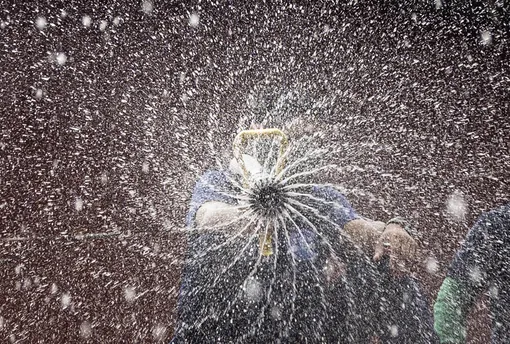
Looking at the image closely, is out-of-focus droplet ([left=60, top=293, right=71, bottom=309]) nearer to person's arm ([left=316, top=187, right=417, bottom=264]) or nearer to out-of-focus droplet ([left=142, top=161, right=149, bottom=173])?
out-of-focus droplet ([left=142, top=161, right=149, bottom=173])

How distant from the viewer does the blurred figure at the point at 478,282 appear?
1.30 meters

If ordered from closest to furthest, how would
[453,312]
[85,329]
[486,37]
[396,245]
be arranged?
1. [396,245]
2. [453,312]
3. [85,329]
4. [486,37]

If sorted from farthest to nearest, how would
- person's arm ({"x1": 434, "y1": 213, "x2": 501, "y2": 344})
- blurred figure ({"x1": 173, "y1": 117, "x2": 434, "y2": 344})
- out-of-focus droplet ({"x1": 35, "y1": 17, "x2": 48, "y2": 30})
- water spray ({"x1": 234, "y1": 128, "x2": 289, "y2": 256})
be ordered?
out-of-focus droplet ({"x1": 35, "y1": 17, "x2": 48, "y2": 30})
person's arm ({"x1": 434, "y1": 213, "x2": 501, "y2": 344})
blurred figure ({"x1": 173, "y1": 117, "x2": 434, "y2": 344})
water spray ({"x1": 234, "y1": 128, "x2": 289, "y2": 256})

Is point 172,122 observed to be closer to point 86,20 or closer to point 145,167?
point 145,167

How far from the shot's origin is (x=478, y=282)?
1.41 metres

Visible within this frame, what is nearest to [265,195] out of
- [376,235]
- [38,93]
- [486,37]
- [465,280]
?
[376,235]

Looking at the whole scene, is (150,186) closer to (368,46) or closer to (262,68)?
(262,68)

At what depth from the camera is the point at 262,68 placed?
2.20 metres

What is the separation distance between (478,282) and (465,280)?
0.07 m

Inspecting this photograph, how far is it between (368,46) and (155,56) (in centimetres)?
115

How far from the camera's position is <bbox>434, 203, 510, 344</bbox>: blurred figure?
1.30m

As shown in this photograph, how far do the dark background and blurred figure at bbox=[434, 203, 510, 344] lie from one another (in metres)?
0.09

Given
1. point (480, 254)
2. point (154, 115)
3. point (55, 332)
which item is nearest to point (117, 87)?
point (154, 115)

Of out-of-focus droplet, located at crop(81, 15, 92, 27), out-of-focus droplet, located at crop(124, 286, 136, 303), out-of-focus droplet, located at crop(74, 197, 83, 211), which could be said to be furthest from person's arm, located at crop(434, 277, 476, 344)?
out-of-focus droplet, located at crop(81, 15, 92, 27)
